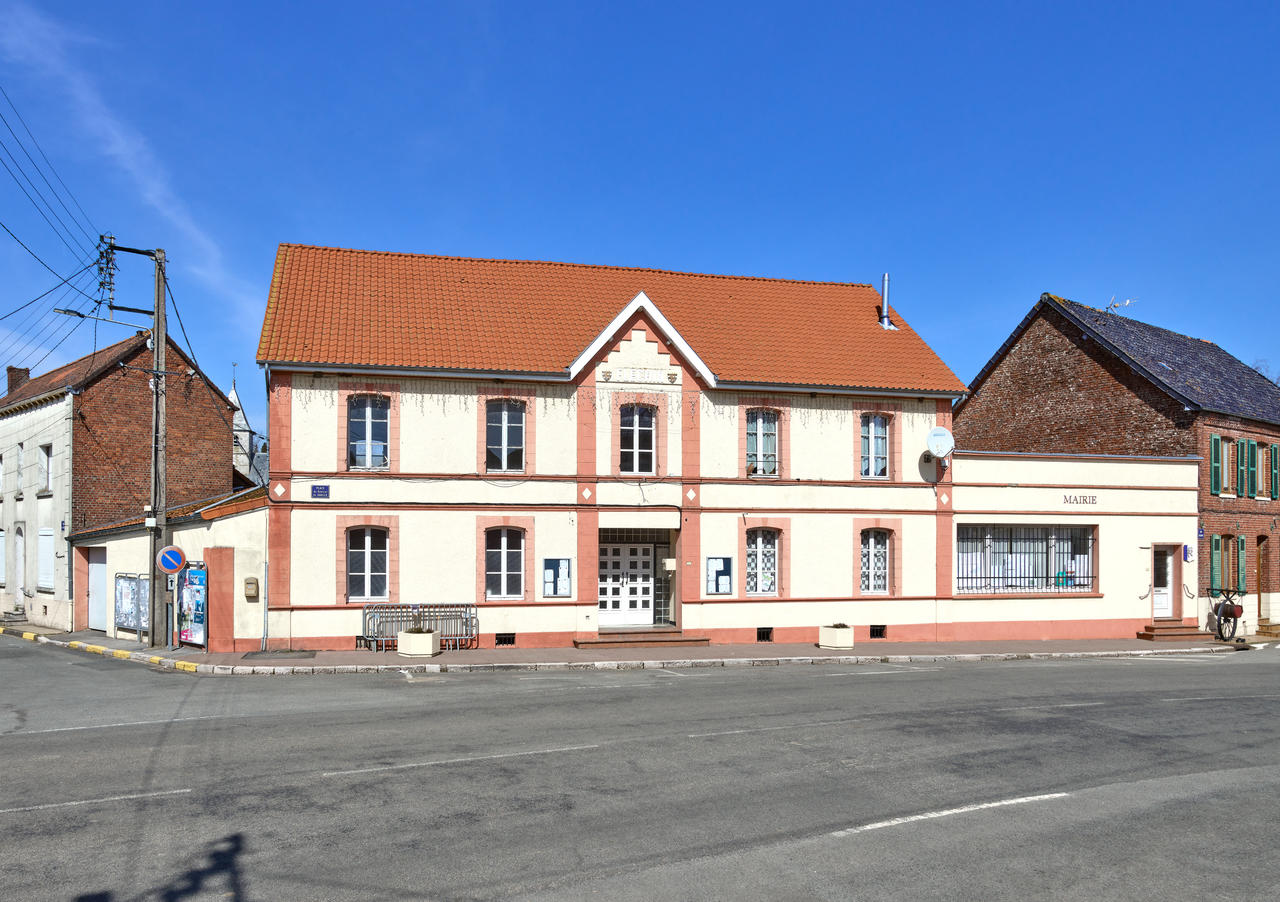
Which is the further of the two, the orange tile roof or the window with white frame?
the window with white frame

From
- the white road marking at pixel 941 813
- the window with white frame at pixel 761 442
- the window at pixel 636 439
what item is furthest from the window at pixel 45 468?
the white road marking at pixel 941 813

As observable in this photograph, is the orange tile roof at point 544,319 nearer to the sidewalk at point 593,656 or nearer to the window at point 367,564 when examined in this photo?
the window at point 367,564

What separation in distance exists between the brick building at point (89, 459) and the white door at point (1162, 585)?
2860cm

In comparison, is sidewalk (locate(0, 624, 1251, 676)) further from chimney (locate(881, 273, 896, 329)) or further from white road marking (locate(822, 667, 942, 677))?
chimney (locate(881, 273, 896, 329))

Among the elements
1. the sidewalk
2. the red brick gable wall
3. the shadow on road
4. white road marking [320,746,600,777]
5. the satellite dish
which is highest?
the red brick gable wall

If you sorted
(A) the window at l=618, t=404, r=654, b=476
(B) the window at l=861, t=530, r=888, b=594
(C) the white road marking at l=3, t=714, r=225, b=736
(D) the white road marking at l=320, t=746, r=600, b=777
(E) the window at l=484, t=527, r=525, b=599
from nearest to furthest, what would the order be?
(D) the white road marking at l=320, t=746, r=600, b=777
(C) the white road marking at l=3, t=714, r=225, b=736
(E) the window at l=484, t=527, r=525, b=599
(A) the window at l=618, t=404, r=654, b=476
(B) the window at l=861, t=530, r=888, b=594

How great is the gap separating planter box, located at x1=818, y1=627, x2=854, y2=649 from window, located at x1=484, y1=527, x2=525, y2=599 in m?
7.17

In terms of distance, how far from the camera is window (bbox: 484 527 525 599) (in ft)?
75.3

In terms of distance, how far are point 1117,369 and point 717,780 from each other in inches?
1005

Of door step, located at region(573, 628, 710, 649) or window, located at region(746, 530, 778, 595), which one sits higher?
window, located at region(746, 530, 778, 595)

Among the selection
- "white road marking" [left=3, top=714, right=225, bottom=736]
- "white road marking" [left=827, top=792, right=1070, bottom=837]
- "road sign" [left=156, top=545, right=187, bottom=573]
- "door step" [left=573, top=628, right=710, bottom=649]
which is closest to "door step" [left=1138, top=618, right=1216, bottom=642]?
"door step" [left=573, top=628, right=710, bottom=649]

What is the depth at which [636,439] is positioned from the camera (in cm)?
2398

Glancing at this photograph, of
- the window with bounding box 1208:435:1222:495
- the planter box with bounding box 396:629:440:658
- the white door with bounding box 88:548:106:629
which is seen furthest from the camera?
the window with bounding box 1208:435:1222:495

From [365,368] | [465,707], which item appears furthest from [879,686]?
[365,368]
